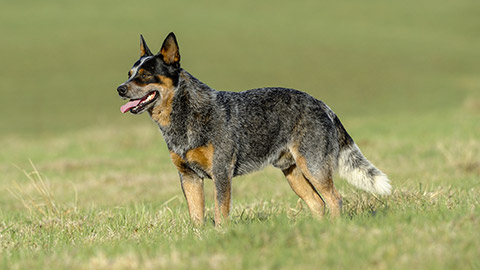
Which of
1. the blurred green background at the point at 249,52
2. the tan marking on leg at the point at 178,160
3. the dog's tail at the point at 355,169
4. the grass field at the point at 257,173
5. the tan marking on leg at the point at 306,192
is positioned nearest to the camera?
the grass field at the point at 257,173

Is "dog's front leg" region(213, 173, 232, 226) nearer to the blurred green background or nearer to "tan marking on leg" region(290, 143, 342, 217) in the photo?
"tan marking on leg" region(290, 143, 342, 217)

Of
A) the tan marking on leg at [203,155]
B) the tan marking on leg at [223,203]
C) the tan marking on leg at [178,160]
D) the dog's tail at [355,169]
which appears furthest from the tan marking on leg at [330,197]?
the tan marking on leg at [178,160]

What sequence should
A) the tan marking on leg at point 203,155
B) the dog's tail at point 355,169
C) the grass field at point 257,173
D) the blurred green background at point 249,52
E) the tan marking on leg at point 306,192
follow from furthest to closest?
the blurred green background at point 249,52 < the tan marking on leg at point 306,192 < the dog's tail at point 355,169 < the tan marking on leg at point 203,155 < the grass field at point 257,173

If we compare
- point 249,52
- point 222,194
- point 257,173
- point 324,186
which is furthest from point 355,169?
point 249,52

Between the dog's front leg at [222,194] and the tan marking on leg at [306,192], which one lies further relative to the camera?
the tan marking on leg at [306,192]

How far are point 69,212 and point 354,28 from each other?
51054 millimetres

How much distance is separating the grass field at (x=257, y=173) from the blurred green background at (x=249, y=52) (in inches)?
7.7

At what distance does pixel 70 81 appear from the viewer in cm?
3869

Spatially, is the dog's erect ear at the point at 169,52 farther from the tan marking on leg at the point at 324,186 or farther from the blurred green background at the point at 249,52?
the blurred green background at the point at 249,52

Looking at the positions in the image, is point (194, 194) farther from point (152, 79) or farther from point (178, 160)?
point (152, 79)

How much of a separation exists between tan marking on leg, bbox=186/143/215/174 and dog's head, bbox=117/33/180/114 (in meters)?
0.69

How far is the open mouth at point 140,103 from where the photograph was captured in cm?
660

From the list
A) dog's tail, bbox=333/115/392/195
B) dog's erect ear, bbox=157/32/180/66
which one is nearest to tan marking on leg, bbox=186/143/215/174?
dog's erect ear, bbox=157/32/180/66

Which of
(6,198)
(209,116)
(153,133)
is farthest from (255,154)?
(153,133)
